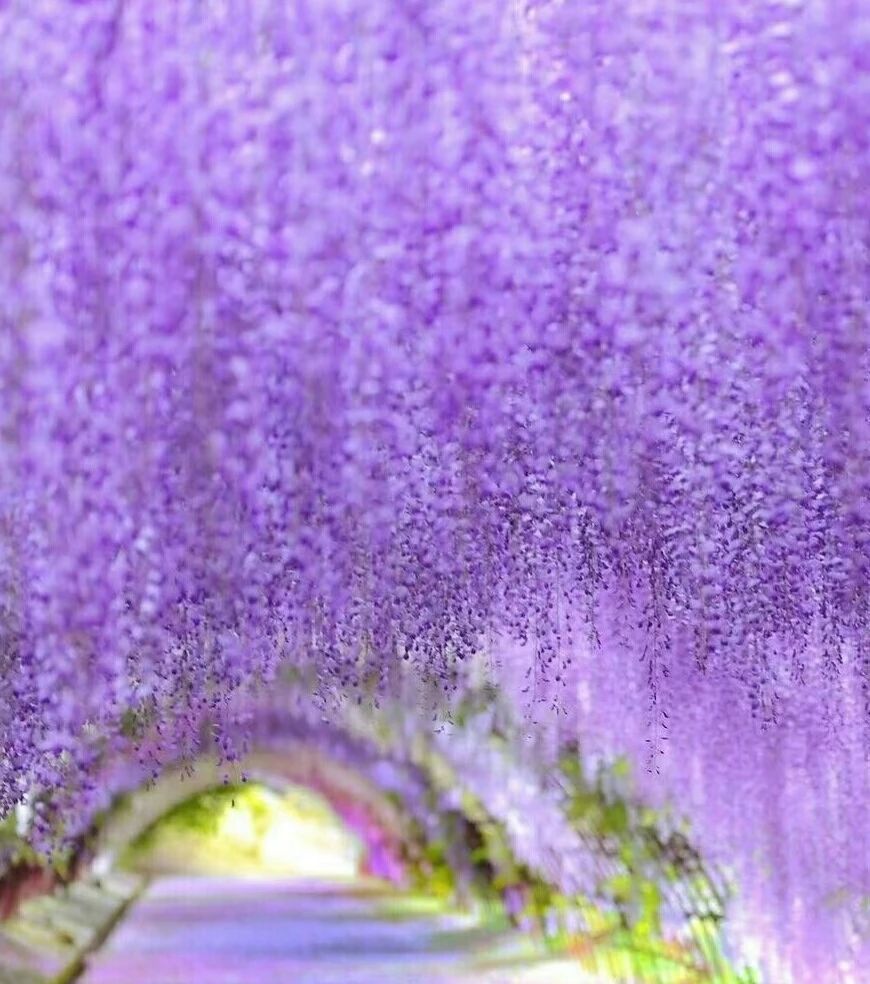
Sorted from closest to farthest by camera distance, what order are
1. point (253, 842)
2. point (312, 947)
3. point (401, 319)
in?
point (401, 319), point (312, 947), point (253, 842)

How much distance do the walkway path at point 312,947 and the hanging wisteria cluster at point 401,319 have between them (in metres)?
5.51

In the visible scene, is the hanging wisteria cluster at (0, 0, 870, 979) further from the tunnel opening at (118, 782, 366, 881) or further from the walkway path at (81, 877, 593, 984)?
the tunnel opening at (118, 782, 366, 881)

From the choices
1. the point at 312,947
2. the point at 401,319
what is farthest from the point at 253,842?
the point at 401,319

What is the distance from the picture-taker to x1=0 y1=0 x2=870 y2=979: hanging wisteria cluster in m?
3.23

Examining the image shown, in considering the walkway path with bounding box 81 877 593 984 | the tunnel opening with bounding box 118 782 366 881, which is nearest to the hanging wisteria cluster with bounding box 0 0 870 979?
the walkway path with bounding box 81 877 593 984

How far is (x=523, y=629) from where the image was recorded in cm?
478

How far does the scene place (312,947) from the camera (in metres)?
12.3

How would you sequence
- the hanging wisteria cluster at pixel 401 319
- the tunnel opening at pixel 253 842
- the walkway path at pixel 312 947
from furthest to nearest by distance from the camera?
the tunnel opening at pixel 253 842
the walkway path at pixel 312 947
the hanging wisteria cluster at pixel 401 319

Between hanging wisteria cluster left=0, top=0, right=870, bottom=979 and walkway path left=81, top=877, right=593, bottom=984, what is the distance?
551cm

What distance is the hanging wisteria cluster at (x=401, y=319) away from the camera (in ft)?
10.6

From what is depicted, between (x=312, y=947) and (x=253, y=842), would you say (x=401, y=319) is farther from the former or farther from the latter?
(x=253, y=842)

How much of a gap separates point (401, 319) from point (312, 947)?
9.36m

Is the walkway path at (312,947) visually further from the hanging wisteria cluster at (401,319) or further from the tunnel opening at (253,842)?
the hanging wisteria cluster at (401,319)

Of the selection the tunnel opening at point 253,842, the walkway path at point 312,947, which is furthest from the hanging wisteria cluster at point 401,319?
the tunnel opening at point 253,842
